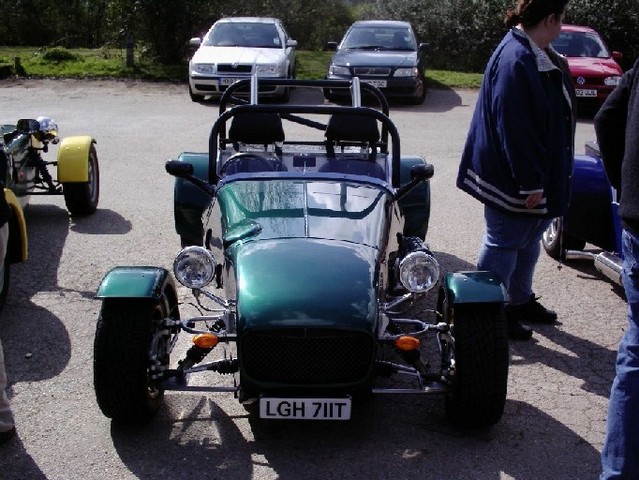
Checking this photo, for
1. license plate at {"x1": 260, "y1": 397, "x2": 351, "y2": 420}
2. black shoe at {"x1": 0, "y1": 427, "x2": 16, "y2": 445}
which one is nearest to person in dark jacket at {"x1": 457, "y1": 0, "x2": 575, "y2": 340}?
license plate at {"x1": 260, "y1": 397, "x2": 351, "y2": 420}

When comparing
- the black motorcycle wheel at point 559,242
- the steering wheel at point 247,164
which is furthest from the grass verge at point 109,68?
the steering wheel at point 247,164

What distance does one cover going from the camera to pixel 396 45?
16078 millimetres

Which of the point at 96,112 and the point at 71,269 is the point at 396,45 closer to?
the point at 96,112

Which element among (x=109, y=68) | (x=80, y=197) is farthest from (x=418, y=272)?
(x=109, y=68)

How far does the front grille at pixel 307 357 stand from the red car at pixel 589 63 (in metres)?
11.1

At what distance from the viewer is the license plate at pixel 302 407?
3.77 metres

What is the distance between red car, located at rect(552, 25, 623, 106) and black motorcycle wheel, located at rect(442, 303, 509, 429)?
10668 millimetres

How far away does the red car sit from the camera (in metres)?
14.6

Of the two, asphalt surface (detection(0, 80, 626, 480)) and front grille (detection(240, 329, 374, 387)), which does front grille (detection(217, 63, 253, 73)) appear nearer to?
asphalt surface (detection(0, 80, 626, 480))

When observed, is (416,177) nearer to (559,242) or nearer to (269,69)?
(559,242)

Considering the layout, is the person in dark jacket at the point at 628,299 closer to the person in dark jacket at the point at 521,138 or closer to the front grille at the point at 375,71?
the person in dark jacket at the point at 521,138

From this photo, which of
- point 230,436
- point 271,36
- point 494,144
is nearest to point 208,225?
point 230,436

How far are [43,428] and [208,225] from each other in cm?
143

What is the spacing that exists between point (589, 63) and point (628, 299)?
12.7 metres
